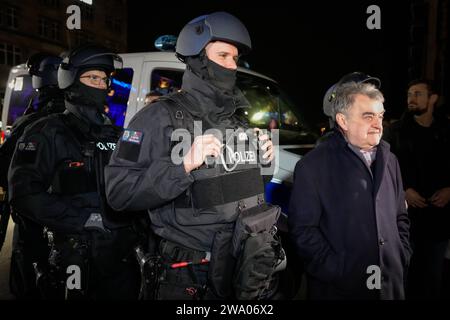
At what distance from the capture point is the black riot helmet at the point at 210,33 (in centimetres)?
212

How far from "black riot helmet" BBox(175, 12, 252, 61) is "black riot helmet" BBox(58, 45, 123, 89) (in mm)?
1145

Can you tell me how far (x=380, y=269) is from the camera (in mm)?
2182

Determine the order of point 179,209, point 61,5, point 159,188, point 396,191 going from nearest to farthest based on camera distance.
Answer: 1. point 159,188
2. point 179,209
3. point 396,191
4. point 61,5

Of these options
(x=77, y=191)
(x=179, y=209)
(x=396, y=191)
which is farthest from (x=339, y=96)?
(x=77, y=191)

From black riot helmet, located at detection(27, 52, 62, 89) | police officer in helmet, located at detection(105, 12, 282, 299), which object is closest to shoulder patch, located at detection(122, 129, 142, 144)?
police officer in helmet, located at detection(105, 12, 282, 299)

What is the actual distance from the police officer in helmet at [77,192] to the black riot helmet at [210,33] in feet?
3.83

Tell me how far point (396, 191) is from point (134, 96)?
3495 millimetres

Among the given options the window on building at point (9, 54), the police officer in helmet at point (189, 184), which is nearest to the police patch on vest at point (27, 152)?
the police officer in helmet at point (189, 184)

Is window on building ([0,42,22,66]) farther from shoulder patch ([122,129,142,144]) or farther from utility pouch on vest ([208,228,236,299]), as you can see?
utility pouch on vest ([208,228,236,299])

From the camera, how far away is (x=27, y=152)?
104 inches

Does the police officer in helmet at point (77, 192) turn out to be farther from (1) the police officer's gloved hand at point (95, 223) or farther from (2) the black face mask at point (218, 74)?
(2) the black face mask at point (218, 74)

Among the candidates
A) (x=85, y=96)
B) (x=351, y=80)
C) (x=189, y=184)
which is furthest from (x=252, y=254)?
(x=351, y=80)

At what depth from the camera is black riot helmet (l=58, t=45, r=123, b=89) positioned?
297 cm
